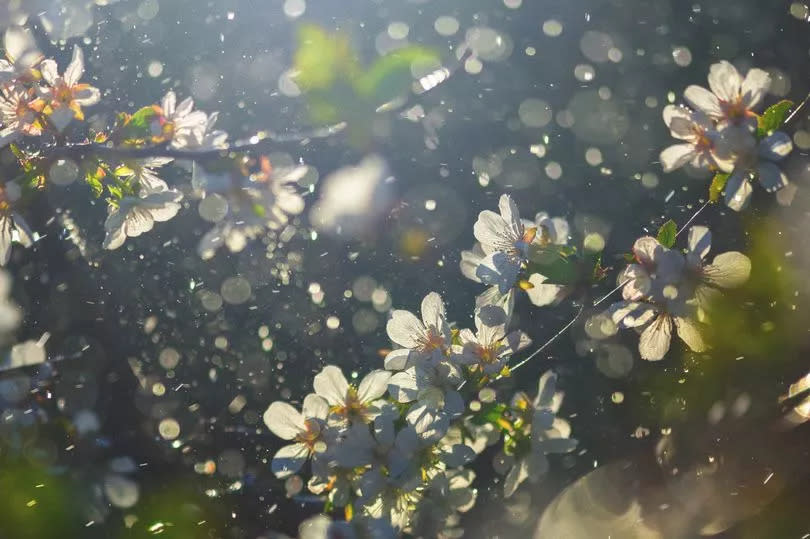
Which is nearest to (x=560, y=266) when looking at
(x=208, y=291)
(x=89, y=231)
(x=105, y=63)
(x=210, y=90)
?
(x=208, y=291)

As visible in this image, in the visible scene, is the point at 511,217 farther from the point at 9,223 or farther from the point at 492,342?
the point at 9,223

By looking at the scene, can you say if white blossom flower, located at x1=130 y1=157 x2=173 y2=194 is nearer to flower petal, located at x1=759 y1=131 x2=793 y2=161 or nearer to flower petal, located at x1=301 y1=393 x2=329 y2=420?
flower petal, located at x1=301 y1=393 x2=329 y2=420

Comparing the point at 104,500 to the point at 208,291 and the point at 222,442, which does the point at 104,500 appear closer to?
the point at 222,442

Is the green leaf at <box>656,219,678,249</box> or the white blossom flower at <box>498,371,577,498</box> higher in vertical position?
the green leaf at <box>656,219,678,249</box>

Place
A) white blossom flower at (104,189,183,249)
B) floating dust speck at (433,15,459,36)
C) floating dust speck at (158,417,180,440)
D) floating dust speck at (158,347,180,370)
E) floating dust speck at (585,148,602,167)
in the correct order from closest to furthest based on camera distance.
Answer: white blossom flower at (104,189,183,249), floating dust speck at (158,417,180,440), floating dust speck at (158,347,180,370), floating dust speck at (585,148,602,167), floating dust speck at (433,15,459,36)

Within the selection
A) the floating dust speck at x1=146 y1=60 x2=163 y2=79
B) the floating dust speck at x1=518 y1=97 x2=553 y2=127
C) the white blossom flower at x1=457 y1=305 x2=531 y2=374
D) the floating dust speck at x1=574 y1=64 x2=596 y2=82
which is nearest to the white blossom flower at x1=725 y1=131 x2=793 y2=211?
the white blossom flower at x1=457 y1=305 x2=531 y2=374

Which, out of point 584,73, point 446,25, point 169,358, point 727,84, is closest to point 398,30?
point 446,25
